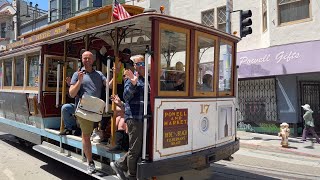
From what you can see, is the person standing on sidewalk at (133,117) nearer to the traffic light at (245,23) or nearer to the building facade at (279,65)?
the traffic light at (245,23)

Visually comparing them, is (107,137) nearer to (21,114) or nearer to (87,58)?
(87,58)

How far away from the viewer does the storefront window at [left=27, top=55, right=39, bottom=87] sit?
298 inches

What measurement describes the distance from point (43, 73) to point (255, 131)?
31.5 ft

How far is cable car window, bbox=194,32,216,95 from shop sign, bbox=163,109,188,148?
1.69 feet

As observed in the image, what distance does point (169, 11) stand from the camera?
690 inches

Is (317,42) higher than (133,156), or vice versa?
(317,42)

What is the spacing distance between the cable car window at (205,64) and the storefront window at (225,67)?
0.91 ft

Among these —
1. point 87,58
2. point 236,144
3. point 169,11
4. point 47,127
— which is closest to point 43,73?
point 47,127

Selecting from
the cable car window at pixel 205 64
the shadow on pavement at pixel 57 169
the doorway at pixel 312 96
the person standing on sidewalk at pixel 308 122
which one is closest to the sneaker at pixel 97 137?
the shadow on pavement at pixel 57 169

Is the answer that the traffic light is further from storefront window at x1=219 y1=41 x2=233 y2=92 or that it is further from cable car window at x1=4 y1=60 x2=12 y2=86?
cable car window at x1=4 y1=60 x2=12 y2=86

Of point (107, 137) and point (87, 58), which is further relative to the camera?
point (107, 137)

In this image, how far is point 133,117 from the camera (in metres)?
4.63

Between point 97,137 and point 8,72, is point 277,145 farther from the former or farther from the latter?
point 8,72

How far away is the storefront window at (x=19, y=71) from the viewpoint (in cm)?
824
